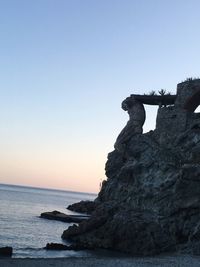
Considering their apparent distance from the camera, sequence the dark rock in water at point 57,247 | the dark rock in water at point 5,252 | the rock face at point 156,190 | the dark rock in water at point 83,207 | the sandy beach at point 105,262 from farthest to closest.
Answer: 1. the dark rock in water at point 83,207
2. the dark rock in water at point 57,247
3. the rock face at point 156,190
4. the dark rock in water at point 5,252
5. the sandy beach at point 105,262

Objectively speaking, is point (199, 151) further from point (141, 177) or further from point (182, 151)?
point (141, 177)

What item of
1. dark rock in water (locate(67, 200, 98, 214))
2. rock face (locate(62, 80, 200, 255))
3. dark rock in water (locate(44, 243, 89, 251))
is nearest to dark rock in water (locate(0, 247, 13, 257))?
dark rock in water (locate(44, 243, 89, 251))

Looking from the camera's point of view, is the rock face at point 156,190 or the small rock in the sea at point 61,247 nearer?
the rock face at point 156,190

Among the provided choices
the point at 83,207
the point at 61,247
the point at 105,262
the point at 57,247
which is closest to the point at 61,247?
the point at 61,247

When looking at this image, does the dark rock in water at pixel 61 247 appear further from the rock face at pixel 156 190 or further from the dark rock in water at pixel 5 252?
the dark rock in water at pixel 5 252

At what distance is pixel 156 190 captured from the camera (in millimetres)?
41156

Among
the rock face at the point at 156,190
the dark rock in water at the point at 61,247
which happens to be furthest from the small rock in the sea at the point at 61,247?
the rock face at the point at 156,190

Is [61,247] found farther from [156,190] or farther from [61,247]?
[156,190]

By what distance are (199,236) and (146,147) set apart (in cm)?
1402

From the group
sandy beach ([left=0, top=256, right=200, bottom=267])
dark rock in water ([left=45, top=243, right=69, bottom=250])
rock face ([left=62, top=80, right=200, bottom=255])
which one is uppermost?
rock face ([left=62, top=80, right=200, bottom=255])

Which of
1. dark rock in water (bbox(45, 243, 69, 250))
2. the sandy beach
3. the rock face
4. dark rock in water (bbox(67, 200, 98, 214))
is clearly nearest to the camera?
the sandy beach

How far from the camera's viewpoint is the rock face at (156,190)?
36375 mm

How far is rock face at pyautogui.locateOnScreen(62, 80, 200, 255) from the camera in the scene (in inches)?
1432

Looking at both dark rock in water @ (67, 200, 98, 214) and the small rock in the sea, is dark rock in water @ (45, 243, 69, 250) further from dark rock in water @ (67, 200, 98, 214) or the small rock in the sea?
dark rock in water @ (67, 200, 98, 214)
